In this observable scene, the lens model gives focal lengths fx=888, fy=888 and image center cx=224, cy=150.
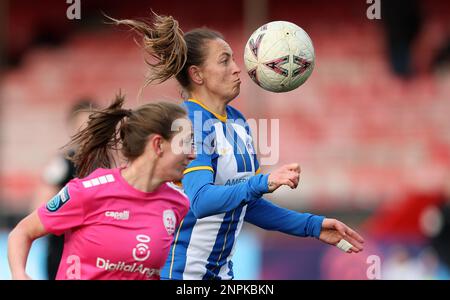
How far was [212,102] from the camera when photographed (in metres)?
5.13

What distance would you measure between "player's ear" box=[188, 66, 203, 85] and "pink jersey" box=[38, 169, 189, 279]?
95cm

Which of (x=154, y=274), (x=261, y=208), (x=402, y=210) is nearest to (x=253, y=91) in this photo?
(x=402, y=210)

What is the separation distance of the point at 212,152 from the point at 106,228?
0.87 meters

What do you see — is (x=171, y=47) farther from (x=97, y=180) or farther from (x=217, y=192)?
(x=97, y=180)

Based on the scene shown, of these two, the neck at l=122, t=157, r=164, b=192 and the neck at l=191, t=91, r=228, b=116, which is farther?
the neck at l=191, t=91, r=228, b=116

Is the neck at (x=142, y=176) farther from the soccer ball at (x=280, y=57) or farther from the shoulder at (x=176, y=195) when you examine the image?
A: the soccer ball at (x=280, y=57)

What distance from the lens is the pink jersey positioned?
4215 mm

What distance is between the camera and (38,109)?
49.2 feet

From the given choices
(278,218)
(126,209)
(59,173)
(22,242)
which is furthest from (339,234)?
(59,173)

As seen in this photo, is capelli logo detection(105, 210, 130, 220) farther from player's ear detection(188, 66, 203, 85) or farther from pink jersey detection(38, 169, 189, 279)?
player's ear detection(188, 66, 203, 85)

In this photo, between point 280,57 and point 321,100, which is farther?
point 321,100

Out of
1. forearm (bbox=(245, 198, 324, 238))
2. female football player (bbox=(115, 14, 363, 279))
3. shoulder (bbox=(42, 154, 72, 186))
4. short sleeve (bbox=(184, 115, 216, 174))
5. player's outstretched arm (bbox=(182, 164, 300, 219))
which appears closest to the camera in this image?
player's outstretched arm (bbox=(182, 164, 300, 219))

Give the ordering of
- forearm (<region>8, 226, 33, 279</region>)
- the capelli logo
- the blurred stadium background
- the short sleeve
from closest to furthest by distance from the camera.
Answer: forearm (<region>8, 226, 33, 279</region>)
the capelli logo
the short sleeve
the blurred stadium background

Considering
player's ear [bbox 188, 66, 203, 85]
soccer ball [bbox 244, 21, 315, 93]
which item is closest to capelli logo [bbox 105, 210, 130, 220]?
player's ear [bbox 188, 66, 203, 85]
